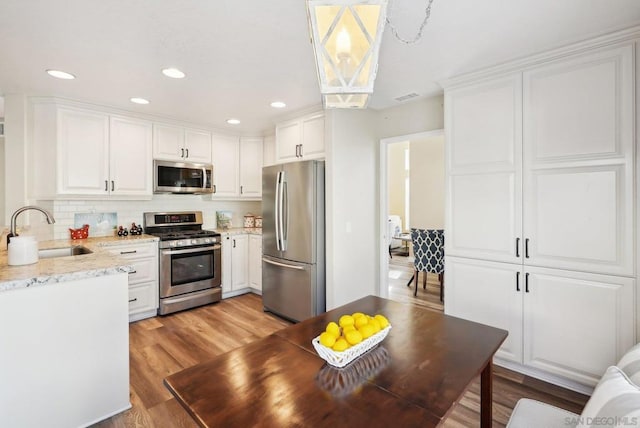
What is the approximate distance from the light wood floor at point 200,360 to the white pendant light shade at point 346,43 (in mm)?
2001

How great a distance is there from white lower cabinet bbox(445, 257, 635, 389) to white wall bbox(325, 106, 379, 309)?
1107 mm

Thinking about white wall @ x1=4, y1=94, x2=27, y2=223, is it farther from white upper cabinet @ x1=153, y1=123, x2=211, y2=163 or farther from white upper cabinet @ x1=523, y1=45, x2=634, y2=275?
white upper cabinet @ x1=523, y1=45, x2=634, y2=275

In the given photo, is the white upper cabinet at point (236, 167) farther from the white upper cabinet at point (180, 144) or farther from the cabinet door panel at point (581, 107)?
the cabinet door panel at point (581, 107)

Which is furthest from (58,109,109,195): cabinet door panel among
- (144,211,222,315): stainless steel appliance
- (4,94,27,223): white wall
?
(144,211,222,315): stainless steel appliance

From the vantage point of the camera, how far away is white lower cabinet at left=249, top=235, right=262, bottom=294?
174 inches

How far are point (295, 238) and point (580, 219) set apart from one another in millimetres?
2428

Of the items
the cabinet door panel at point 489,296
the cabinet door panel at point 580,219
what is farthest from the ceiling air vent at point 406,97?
the cabinet door panel at point 489,296

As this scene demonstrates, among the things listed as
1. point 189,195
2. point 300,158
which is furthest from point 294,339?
point 189,195

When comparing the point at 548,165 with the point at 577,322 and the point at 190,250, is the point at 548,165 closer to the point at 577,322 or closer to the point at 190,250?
the point at 577,322

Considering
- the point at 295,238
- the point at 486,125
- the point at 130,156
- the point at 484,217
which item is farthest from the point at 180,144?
the point at 484,217

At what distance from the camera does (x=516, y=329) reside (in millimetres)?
2373

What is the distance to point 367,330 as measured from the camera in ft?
4.13

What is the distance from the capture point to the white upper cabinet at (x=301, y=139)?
3441 millimetres

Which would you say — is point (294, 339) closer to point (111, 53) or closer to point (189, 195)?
point (111, 53)
